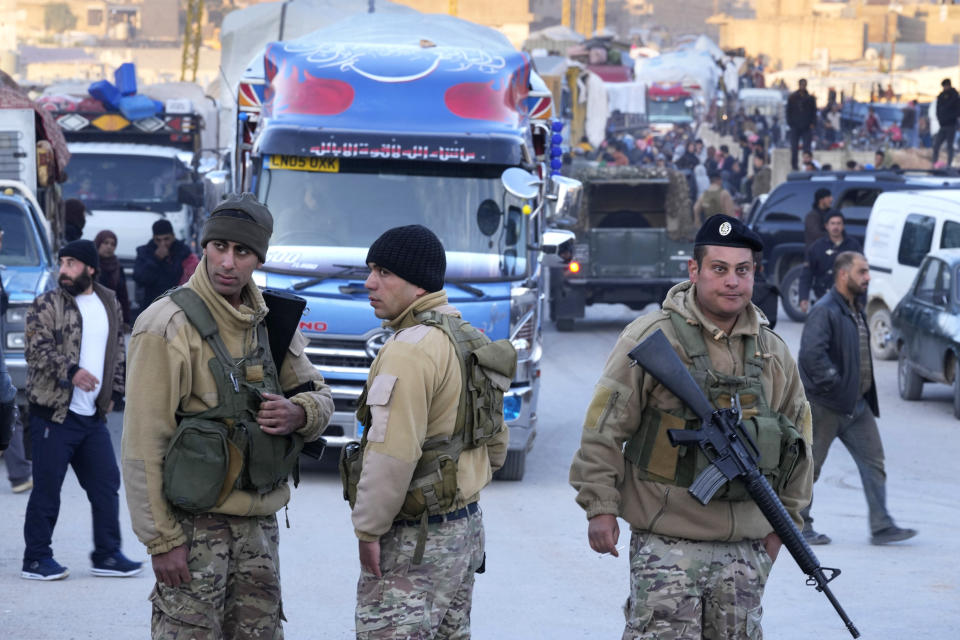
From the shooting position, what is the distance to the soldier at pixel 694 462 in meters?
4.61

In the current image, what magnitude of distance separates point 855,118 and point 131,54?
6077cm

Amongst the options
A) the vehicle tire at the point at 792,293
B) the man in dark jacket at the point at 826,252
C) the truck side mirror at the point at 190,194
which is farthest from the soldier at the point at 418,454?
the vehicle tire at the point at 792,293

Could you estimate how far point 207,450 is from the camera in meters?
4.35

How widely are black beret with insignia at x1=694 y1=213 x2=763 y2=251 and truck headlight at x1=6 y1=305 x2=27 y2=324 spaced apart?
26.5ft

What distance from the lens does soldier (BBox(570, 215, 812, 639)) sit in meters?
4.61

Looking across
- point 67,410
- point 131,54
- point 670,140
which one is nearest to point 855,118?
point 670,140

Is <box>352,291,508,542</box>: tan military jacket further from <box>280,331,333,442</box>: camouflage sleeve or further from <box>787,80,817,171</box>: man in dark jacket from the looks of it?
<box>787,80,817,171</box>: man in dark jacket

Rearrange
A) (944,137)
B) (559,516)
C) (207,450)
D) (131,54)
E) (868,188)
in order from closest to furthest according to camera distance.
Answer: (207,450)
(559,516)
(868,188)
(944,137)
(131,54)

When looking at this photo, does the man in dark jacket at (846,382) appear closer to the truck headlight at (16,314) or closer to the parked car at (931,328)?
the parked car at (931,328)

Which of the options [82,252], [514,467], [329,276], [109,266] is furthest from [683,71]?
[82,252]

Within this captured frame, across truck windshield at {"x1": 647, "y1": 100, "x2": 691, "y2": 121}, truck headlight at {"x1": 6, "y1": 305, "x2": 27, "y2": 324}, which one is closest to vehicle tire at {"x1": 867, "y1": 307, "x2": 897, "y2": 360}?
truck headlight at {"x1": 6, "y1": 305, "x2": 27, "y2": 324}

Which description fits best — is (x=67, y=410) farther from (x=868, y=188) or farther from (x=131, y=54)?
(x=131, y=54)

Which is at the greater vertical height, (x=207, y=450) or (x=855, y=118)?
(x=207, y=450)

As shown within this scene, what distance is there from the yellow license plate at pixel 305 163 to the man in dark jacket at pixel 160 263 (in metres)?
4.30
